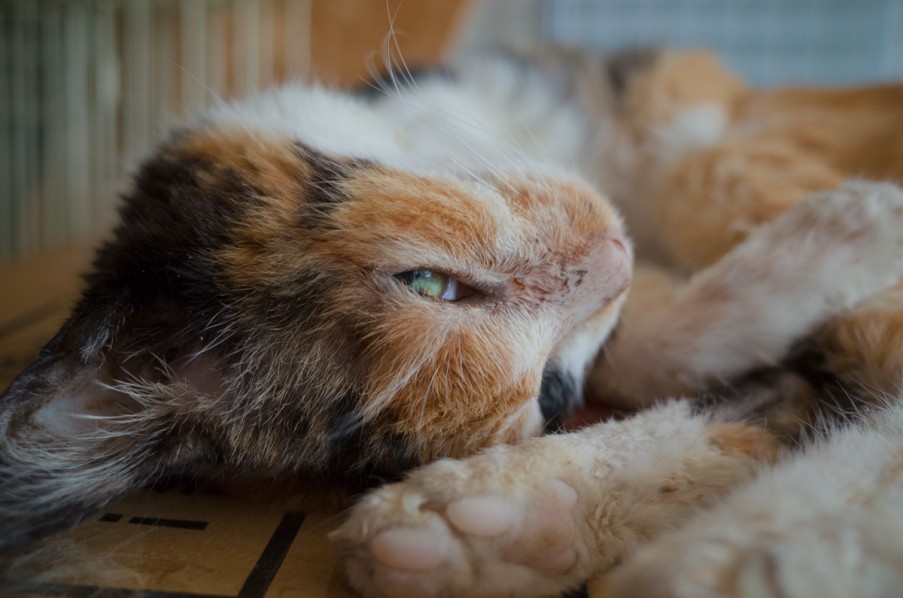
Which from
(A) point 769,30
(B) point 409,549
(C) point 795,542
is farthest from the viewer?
(A) point 769,30

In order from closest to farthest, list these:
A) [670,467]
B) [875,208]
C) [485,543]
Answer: [485,543] < [670,467] < [875,208]

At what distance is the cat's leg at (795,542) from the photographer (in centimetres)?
47

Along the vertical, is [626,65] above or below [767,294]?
above

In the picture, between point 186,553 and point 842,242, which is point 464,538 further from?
point 842,242

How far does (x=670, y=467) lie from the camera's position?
29.0 inches

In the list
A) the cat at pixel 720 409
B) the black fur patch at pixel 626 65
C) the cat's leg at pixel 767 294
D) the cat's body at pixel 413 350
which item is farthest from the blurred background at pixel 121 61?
the cat's leg at pixel 767 294

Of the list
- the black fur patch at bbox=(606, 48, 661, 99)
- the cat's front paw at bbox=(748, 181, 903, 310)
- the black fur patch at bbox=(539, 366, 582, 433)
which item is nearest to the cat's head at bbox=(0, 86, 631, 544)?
the black fur patch at bbox=(539, 366, 582, 433)

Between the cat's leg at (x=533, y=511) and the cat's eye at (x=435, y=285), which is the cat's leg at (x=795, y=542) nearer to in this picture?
the cat's leg at (x=533, y=511)

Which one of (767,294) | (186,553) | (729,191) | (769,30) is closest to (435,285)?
(186,553)

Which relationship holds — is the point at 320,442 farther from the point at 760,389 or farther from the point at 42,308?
the point at 42,308

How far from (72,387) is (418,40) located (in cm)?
174

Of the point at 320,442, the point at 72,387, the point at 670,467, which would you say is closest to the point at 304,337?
the point at 320,442

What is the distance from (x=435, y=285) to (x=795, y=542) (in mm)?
441

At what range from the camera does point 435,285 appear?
77cm
